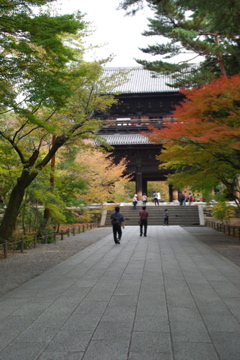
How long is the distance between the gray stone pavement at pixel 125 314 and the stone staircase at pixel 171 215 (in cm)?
1801

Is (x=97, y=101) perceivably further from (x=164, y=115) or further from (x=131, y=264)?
(x=164, y=115)

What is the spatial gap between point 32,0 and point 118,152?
25415 mm

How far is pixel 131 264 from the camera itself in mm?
8805

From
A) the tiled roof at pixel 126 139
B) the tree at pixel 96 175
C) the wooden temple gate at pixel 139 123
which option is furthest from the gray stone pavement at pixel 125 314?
the wooden temple gate at pixel 139 123

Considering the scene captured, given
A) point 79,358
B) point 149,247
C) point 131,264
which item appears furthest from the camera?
point 149,247

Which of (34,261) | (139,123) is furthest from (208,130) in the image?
(139,123)

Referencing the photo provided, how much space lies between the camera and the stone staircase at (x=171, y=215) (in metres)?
26.4

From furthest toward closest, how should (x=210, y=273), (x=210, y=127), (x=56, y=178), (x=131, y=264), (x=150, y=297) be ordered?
(x=56, y=178) → (x=210, y=127) → (x=131, y=264) → (x=210, y=273) → (x=150, y=297)

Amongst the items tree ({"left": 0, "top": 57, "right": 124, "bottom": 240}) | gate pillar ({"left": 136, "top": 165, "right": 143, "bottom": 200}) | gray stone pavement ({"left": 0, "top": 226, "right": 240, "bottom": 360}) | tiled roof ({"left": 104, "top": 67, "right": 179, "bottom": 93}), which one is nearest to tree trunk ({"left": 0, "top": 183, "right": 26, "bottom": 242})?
tree ({"left": 0, "top": 57, "right": 124, "bottom": 240})

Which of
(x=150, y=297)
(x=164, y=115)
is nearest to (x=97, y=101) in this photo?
(x=150, y=297)

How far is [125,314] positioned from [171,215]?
2315 cm

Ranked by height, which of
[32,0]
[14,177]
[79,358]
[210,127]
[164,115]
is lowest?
[79,358]

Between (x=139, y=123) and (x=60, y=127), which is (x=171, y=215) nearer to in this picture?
(x=139, y=123)

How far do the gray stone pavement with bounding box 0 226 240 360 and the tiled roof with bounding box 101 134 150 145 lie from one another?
2271 centimetres
